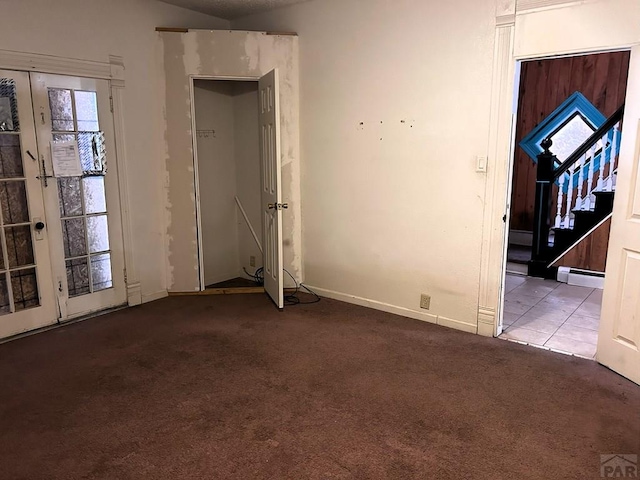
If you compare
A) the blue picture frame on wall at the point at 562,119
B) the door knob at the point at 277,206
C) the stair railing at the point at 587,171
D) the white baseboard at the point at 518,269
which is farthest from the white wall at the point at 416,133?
the blue picture frame on wall at the point at 562,119

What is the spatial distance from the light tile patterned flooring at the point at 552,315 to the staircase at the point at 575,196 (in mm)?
386

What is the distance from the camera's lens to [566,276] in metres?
5.27

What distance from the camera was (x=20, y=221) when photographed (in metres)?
3.65

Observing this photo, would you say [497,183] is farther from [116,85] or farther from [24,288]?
[24,288]

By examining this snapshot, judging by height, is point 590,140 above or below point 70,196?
above

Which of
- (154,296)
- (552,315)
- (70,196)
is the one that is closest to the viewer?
(70,196)

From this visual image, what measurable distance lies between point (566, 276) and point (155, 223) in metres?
4.47

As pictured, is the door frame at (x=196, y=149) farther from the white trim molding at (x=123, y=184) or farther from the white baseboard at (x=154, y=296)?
the white trim molding at (x=123, y=184)

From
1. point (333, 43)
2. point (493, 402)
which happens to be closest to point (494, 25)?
point (333, 43)

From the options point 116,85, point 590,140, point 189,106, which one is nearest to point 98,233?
point 116,85

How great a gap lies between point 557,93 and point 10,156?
6.51 meters

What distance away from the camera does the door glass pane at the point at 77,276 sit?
4004mm

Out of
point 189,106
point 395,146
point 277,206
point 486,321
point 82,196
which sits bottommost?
point 486,321

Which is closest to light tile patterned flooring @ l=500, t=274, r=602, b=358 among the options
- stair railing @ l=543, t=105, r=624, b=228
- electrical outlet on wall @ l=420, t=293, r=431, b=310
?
electrical outlet on wall @ l=420, t=293, r=431, b=310
